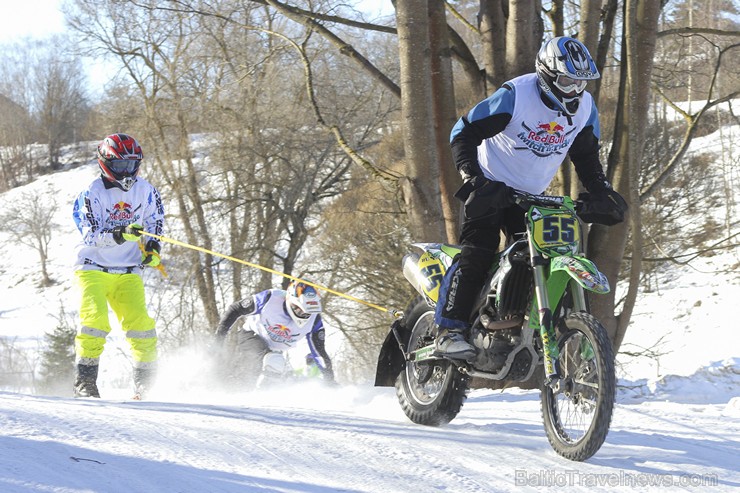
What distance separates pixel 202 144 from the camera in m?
22.6

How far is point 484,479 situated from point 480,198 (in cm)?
147

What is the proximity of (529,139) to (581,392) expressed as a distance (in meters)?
1.57

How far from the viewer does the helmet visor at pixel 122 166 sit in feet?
25.4

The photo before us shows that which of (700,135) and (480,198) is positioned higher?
(700,135)

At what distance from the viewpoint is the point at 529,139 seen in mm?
4895

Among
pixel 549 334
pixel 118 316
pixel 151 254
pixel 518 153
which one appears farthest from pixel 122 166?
pixel 549 334

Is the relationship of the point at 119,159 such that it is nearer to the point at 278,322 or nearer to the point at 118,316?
the point at 118,316

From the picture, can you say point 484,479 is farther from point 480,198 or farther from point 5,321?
point 5,321

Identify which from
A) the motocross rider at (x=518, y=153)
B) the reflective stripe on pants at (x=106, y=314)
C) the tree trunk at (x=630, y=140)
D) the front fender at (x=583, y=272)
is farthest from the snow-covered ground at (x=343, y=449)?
the reflective stripe on pants at (x=106, y=314)

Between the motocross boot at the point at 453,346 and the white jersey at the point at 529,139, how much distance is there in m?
1.00

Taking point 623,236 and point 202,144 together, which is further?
point 202,144

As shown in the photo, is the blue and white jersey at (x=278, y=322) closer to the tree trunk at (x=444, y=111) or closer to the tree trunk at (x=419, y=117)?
the tree trunk at (x=444, y=111)

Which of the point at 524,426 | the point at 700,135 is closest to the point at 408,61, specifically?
the point at 524,426

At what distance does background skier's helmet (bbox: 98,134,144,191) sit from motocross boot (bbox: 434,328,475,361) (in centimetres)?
412
